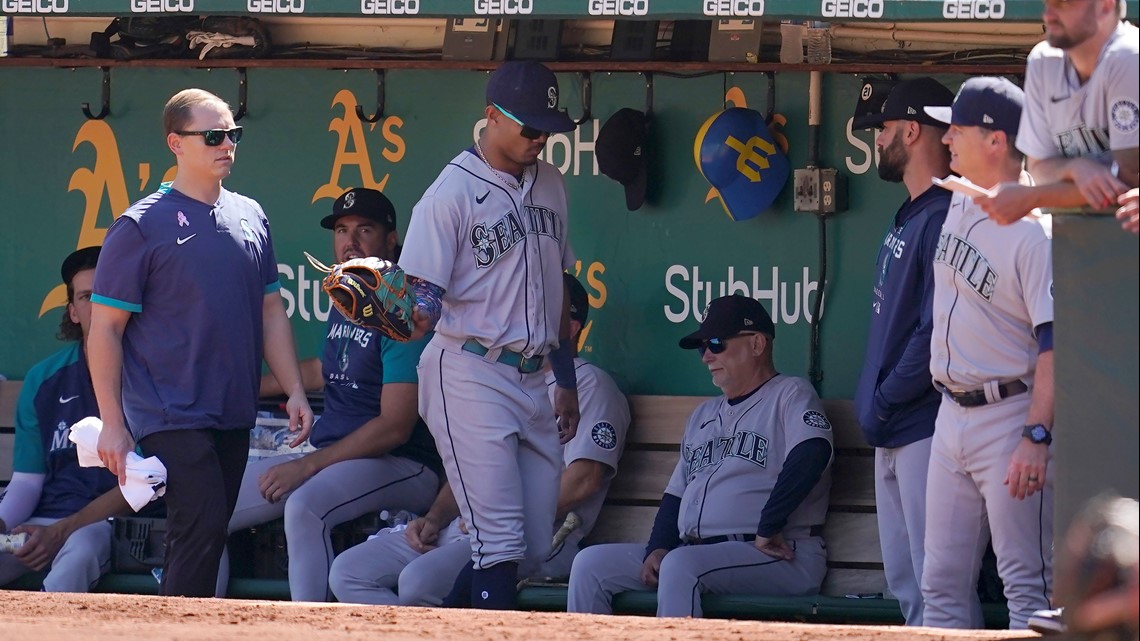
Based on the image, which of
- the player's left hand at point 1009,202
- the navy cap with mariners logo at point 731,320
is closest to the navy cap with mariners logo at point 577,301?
the navy cap with mariners logo at point 731,320

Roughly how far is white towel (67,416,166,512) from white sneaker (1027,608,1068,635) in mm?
2290

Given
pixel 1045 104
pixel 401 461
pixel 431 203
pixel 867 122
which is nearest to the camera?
pixel 1045 104

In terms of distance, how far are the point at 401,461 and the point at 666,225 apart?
1.20m

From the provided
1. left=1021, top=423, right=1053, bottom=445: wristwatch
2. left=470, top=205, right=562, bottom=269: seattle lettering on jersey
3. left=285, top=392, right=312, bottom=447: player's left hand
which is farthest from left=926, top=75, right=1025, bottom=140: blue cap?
left=285, top=392, right=312, bottom=447: player's left hand

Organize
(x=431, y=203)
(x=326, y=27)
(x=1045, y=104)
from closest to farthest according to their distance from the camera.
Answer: (x=1045, y=104), (x=431, y=203), (x=326, y=27)

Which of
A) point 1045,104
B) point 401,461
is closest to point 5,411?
point 401,461

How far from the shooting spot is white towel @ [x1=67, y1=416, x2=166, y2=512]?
4.30 m

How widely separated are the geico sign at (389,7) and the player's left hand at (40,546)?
2.13m

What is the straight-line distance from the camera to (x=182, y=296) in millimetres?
4477

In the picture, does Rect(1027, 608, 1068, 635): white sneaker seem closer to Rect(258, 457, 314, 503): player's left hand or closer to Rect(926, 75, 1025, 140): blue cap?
Rect(926, 75, 1025, 140): blue cap

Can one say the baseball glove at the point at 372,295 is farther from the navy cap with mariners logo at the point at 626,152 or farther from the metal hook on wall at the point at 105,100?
the metal hook on wall at the point at 105,100

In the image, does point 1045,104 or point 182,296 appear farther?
point 182,296

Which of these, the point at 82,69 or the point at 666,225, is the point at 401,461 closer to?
the point at 666,225

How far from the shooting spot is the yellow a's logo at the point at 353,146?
585cm
